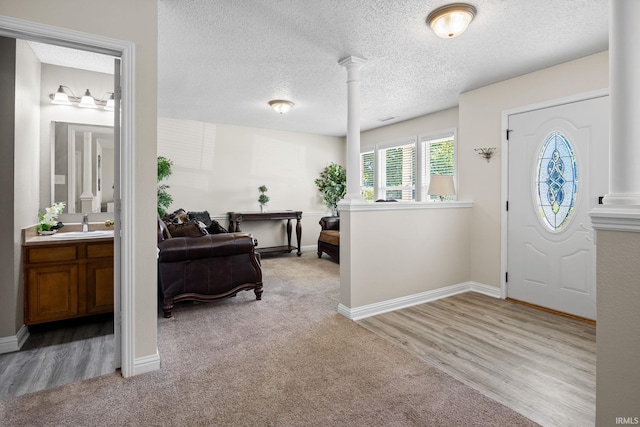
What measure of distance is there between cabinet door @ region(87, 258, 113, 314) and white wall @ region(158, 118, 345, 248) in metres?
3.02

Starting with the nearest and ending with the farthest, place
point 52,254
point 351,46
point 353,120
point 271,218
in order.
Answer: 1. point 52,254
2. point 351,46
3. point 353,120
4. point 271,218

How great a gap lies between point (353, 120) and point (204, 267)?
2.14 m

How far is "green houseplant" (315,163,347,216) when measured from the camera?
723 centimetres

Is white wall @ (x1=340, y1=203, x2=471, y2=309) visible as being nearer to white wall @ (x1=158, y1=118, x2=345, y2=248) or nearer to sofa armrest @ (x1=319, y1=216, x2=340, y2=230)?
sofa armrest @ (x1=319, y1=216, x2=340, y2=230)

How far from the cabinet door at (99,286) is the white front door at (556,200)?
13.9 ft

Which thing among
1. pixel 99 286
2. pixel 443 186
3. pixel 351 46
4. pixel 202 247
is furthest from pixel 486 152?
pixel 99 286

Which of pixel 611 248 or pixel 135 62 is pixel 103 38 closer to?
pixel 135 62

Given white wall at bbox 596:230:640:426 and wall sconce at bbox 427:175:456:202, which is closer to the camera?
white wall at bbox 596:230:640:426

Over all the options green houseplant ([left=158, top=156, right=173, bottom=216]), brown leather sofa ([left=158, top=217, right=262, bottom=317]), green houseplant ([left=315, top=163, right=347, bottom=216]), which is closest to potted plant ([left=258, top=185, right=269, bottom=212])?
green houseplant ([left=315, top=163, right=347, bottom=216])

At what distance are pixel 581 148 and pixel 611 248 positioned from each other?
2347mm

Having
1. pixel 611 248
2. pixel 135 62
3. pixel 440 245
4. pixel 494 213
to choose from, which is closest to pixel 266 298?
pixel 440 245

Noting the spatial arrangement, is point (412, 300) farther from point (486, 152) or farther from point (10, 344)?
point (10, 344)

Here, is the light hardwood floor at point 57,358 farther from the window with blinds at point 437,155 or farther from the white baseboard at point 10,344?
the window with blinds at point 437,155

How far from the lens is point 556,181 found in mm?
3412
